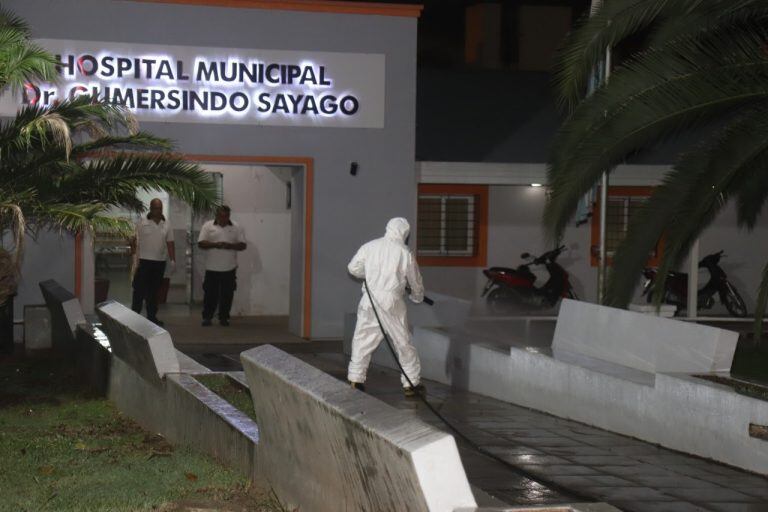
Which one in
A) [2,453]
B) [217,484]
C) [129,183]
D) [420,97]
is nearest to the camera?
[217,484]

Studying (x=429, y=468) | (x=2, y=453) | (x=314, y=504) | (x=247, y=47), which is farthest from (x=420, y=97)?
(x=429, y=468)

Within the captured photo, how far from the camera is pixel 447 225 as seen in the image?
21781mm

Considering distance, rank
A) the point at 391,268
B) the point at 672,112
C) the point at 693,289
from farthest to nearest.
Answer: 1. the point at 693,289
2. the point at 391,268
3. the point at 672,112

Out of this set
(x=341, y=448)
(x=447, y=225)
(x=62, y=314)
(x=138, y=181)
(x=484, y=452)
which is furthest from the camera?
(x=447, y=225)

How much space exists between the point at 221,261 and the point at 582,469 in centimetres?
1078

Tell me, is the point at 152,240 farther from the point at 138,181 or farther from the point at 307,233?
the point at 138,181

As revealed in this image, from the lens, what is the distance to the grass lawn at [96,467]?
690 centimetres

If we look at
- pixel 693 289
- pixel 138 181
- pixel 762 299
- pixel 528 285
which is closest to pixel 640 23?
pixel 762 299

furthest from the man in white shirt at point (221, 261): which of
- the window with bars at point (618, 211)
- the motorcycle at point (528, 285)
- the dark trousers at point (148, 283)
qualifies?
the window with bars at point (618, 211)

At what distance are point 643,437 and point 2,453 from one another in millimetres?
5030

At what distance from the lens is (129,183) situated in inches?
456

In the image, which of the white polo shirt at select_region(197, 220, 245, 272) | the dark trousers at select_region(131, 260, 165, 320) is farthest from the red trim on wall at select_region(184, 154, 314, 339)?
the dark trousers at select_region(131, 260, 165, 320)

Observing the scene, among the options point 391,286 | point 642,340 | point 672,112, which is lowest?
point 642,340

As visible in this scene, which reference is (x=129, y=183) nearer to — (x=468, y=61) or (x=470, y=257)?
(x=470, y=257)
